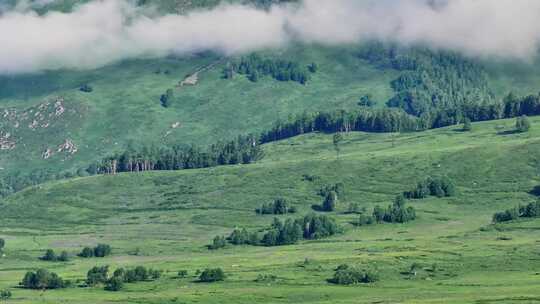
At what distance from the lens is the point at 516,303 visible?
646 feet

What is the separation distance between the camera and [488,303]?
198875mm

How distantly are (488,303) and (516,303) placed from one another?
4240 mm
